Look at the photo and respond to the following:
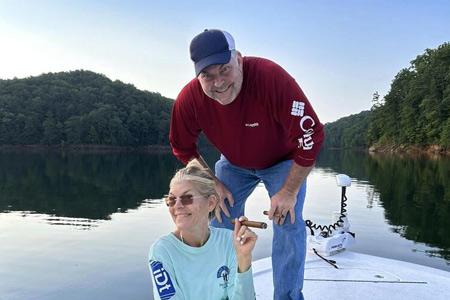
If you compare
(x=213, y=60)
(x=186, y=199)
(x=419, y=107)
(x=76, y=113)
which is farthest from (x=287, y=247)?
(x=76, y=113)

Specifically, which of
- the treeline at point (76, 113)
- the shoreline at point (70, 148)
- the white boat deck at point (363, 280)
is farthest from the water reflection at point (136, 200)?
the treeline at point (76, 113)

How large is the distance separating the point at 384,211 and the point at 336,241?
10.6 m

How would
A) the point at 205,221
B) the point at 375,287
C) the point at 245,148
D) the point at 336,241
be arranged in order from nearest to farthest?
the point at 205,221 → the point at 245,148 → the point at 375,287 → the point at 336,241

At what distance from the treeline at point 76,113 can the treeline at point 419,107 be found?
5652 centimetres

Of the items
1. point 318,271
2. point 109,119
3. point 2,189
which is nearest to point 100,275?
point 318,271

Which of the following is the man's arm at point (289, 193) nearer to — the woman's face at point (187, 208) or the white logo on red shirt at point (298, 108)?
the white logo on red shirt at point (298, 108)

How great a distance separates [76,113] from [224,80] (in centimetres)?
10689

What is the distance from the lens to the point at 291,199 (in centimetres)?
284

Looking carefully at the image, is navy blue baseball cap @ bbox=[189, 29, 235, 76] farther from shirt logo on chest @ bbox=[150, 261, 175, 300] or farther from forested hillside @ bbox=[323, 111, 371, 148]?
forested hillside @ bbox=[323, 111, 371, 148]

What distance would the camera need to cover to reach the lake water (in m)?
7.14

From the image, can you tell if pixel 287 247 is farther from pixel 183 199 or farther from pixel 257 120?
pixel 183 199

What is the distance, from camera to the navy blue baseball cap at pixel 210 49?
236cm

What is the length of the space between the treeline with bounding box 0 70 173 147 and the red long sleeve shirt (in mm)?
95943

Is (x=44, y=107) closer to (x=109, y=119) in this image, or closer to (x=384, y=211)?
(x=109, y=119)
